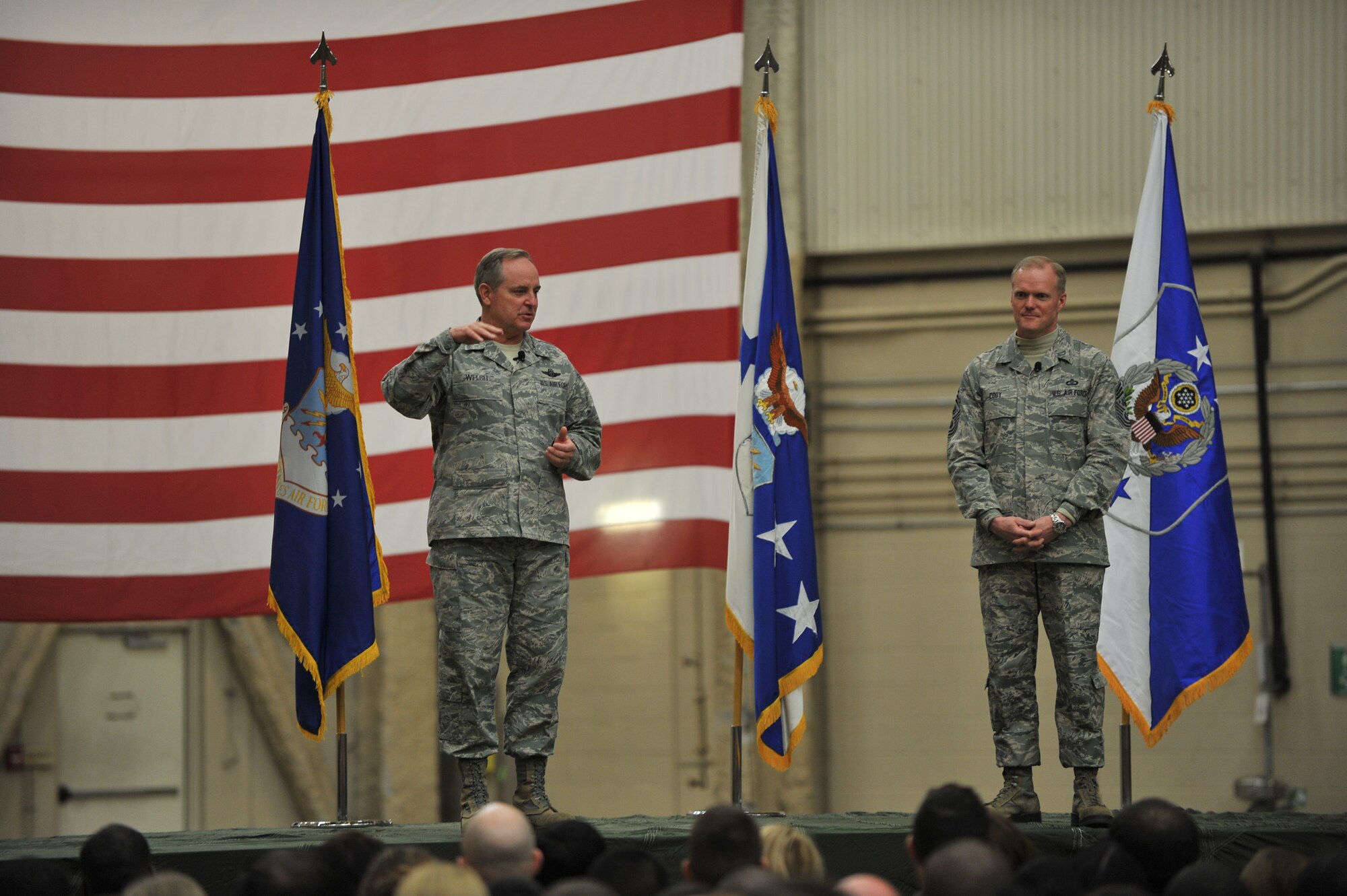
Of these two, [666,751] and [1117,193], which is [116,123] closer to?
[666,751]

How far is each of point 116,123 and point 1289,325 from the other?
5.27 meters

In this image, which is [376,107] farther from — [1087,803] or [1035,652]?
[1087,803]

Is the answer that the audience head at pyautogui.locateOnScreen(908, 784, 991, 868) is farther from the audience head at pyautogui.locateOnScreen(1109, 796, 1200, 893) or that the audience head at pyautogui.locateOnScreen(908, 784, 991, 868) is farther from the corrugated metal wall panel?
the corrugated metal wall panel

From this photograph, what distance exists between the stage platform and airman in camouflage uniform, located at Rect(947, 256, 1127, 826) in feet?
0.83

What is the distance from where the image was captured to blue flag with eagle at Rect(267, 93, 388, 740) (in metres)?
4.64

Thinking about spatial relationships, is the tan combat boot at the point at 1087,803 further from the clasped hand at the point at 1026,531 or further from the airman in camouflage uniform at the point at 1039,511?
the clasped hand at the point at 1026,531

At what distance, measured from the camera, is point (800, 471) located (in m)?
4.77

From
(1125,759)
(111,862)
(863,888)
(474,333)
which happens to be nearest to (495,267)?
(474,333)

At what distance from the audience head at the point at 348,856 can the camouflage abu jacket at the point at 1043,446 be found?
186cm

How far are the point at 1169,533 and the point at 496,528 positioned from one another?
2138mm

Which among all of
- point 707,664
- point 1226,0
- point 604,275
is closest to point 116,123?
point 604,275

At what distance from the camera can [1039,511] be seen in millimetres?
4004

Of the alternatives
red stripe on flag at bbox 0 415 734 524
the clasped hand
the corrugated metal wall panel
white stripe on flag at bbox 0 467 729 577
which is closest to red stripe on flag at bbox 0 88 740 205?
red stripe on flag at bbox 0 415 734 524

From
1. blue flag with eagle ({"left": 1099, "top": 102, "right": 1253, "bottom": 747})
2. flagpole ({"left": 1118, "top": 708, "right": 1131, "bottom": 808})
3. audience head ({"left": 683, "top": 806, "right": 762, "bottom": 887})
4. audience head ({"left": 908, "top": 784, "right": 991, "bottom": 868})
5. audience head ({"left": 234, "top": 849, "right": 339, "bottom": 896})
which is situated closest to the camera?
audience head ({"left": 234, "top": 849, "right": 339, "bottom": 896})
